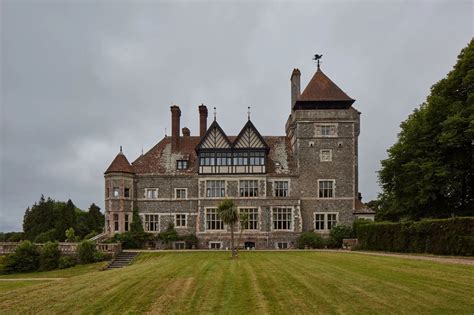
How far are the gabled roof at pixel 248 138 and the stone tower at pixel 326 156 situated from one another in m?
3.52

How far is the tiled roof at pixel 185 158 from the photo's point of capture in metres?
41.3

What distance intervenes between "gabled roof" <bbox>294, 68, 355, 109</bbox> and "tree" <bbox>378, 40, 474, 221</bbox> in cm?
795

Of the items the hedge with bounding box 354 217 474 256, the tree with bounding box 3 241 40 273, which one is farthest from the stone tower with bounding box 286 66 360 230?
the tree with bounding box 3 241 40 273

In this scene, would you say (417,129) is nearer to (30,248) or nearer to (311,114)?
(311,114)

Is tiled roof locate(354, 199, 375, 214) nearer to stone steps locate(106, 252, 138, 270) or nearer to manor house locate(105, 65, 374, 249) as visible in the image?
manor house locate(105, 65, 374, 249)

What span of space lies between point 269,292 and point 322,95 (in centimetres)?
3000

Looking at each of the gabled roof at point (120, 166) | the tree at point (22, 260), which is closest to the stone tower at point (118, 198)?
the gabled roof at point (120, 166)

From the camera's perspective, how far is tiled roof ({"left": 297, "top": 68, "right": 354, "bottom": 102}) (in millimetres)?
40281

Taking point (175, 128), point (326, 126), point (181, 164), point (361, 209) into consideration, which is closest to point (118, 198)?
point (181, 164)

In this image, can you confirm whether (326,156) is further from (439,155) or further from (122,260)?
(122,260)

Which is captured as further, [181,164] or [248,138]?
[181,164]

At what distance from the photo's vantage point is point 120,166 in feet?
131

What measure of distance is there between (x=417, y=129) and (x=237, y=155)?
612 inches

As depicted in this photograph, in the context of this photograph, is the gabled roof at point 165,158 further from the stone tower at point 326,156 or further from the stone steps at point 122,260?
the stone steps at point 122,260
